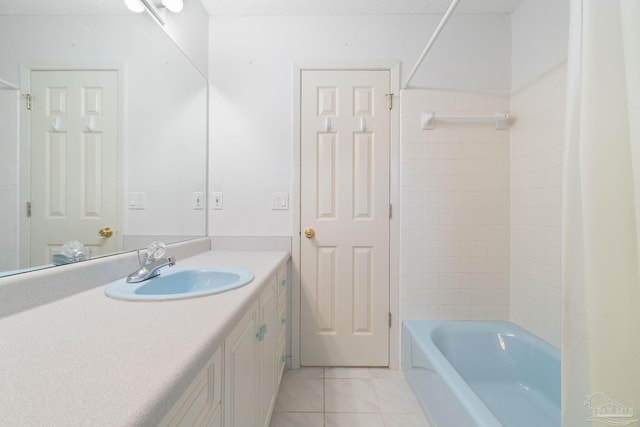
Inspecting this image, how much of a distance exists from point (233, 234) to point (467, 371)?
5.63ft

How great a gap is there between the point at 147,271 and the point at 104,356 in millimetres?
563

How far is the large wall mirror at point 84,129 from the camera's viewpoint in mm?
686

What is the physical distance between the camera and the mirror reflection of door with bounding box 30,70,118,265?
29.3 inches

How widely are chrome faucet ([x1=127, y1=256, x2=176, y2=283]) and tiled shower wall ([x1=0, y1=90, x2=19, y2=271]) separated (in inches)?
11.2

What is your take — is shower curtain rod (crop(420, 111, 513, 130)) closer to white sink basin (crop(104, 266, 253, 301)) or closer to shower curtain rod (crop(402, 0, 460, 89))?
shower curtain rod (crop(402, 0, 460, 89))

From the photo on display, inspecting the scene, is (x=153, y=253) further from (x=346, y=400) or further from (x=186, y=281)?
(x=346, y=400)

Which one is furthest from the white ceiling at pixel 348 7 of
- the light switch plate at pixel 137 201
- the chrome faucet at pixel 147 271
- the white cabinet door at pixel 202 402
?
the white cabinet door at pixel 202 402

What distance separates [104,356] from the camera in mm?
445

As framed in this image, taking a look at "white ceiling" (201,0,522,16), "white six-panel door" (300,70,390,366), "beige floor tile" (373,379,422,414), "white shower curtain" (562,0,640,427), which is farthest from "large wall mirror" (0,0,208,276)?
"beige floor tile" (373,379,422,414)

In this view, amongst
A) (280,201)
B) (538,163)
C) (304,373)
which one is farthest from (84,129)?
(538,163)

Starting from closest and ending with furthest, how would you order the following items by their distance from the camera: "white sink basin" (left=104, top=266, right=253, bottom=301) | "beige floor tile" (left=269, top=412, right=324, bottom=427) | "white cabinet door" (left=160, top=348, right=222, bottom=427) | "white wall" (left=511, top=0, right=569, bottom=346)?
1. "white cabinet door" (left=160, top=348, right=222, bottom=427)
2. "white sink basin" (left=104, top=266, right=253, bottom=301)
3. "beige floor tile" (left=269, top=412, right=324, bottom=427)
4. "white wall" (left=511, top=0, right=569, bottom=346)

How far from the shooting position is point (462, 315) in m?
1.70

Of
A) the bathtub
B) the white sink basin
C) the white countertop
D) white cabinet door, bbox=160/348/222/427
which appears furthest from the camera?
the bathtub

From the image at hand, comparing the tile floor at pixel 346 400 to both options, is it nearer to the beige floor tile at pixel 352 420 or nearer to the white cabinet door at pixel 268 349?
the beige floor tile at pixel 352 420
